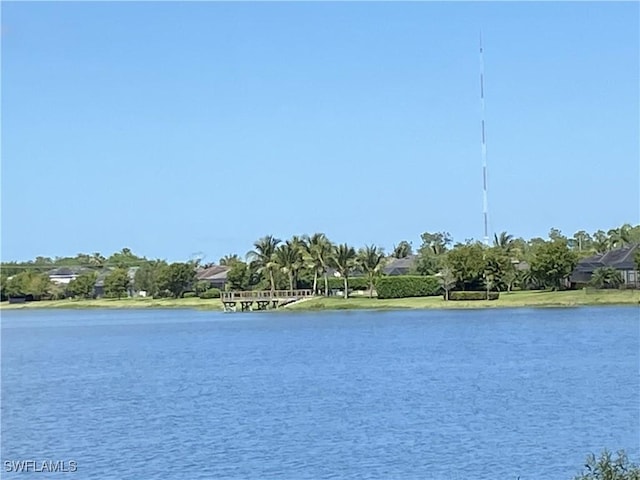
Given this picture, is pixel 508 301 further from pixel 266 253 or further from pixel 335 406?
pixel 335 406

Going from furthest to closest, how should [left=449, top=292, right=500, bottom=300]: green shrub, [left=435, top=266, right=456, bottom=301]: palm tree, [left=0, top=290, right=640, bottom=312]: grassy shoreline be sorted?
[left=435, top=266, right=456, bottom=301]: palm tree, [left=449, top=292, right=500, bottom=300]: green shrub, [left=0, top=290, right=640, bottom=312]: grassy shoreline

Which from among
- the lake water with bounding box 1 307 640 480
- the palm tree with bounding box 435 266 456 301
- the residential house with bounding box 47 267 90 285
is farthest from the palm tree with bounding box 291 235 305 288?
the residential house with bounding box 47 267 90 285

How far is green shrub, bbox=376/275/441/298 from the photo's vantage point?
326 ft

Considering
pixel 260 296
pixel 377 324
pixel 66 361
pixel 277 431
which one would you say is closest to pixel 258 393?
pixel 277 431

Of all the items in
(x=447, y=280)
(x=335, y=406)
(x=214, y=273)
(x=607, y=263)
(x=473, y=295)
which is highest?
(x=214, y=273)

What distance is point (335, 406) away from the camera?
30.8 metres

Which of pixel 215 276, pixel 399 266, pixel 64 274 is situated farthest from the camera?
pixel 64 274

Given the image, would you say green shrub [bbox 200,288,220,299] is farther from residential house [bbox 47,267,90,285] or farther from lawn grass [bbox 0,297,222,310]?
residential house [bbox 47,267,90,285]

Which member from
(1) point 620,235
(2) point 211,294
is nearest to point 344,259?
(2) point 211,294

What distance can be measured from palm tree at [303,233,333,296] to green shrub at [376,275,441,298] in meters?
9.25

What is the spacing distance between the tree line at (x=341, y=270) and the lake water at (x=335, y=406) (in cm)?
3390

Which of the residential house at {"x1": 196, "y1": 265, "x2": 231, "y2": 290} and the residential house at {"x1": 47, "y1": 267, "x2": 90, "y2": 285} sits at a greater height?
the residential house at {"x1": 47, "y1": 267, "x2": 90, "y2": 285}

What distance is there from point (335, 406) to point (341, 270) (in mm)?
75693

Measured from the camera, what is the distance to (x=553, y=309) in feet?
276
